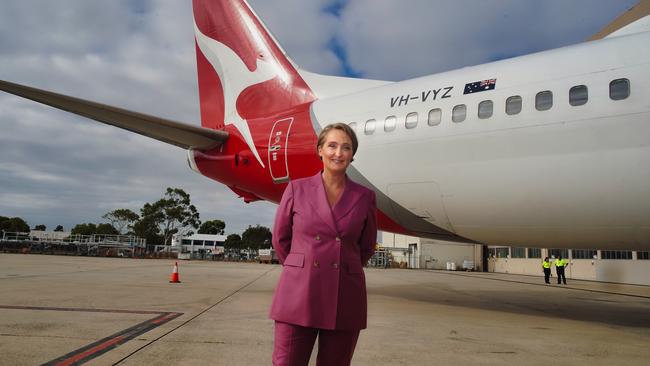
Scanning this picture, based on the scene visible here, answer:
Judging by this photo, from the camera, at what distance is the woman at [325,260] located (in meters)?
1.88

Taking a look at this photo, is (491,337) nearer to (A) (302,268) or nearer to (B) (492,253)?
(A) (302,268)

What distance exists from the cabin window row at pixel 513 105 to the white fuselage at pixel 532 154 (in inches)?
2.2

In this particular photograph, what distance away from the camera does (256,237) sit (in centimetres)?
9150

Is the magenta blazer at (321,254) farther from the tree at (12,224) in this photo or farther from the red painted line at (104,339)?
the tree at (12,224)

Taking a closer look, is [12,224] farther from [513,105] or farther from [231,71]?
[513,105]

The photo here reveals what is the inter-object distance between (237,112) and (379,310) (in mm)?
6859

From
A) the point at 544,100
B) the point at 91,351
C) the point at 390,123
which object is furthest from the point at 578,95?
the point at 91,351

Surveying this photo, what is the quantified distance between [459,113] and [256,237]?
87249mm

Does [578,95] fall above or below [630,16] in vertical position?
below

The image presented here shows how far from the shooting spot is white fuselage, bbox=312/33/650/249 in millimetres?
5656

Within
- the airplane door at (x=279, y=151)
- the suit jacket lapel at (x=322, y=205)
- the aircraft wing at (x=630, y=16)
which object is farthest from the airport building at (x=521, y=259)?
the aircraft wing at (x=630, y=16)

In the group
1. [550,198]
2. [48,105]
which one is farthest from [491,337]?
[48,105]

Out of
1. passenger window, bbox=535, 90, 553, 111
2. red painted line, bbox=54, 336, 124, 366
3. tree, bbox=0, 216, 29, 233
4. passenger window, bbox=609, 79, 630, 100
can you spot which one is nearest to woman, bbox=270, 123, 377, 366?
red painted line, bbox=54, 336, 124, 366

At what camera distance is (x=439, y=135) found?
706 centimetres
